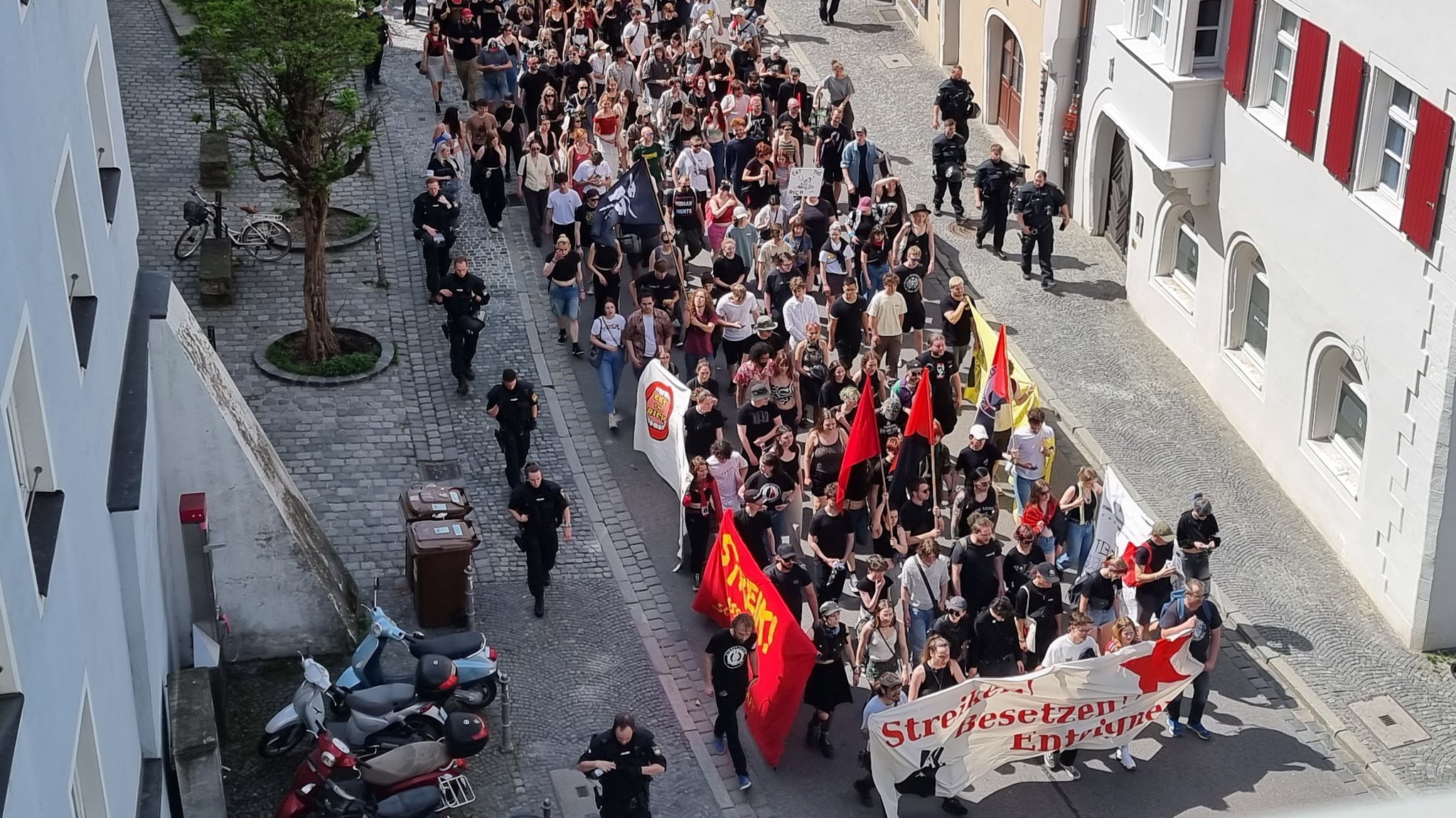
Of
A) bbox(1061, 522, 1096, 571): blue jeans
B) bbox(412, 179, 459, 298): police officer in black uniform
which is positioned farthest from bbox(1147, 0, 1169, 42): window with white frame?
bbox(412, 179, 459, 298): police officer in black uniform

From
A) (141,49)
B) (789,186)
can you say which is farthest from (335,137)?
(141,49)

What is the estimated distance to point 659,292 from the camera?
20062 millimetres

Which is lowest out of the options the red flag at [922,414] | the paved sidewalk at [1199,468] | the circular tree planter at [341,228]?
the paved sidewalk at [1199,468]

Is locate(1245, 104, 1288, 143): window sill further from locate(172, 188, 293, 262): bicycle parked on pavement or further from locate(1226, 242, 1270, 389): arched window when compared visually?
locate(172, 188, 293, 262): bicycle parked on pavement

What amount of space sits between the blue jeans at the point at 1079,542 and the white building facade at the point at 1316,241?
132 inches

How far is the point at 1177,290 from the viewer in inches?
914

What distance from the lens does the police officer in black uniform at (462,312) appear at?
19.7 metres

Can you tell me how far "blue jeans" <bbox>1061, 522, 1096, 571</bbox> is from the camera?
16.9 meters

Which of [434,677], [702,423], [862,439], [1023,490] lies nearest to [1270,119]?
[1023,490]

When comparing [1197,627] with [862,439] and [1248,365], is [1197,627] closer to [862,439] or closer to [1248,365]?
[862,439]

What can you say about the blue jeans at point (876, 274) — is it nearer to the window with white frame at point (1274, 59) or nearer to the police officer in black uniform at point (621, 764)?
the window with white frame at point (1274, 59)

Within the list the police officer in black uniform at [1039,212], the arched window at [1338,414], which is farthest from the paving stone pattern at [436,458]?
the arched window at [1338,414]

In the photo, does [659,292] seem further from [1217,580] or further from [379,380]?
[1217,580]

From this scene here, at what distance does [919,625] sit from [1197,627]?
2.29m
